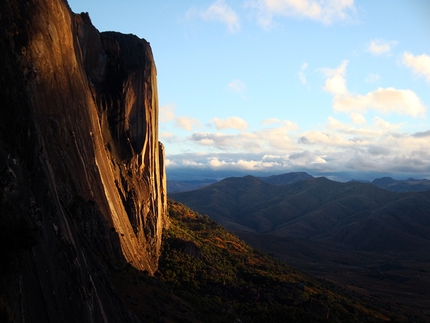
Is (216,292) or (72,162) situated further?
(216,292)

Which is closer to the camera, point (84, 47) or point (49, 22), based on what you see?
point (49, 22)

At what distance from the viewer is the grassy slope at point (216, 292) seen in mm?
32344

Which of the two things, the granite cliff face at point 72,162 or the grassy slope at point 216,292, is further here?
the grassy slope at point 216,292

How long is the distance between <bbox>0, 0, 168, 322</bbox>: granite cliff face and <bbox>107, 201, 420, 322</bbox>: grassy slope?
304 centimetres

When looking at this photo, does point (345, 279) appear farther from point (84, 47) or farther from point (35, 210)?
point (35, 210)

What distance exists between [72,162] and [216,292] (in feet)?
96.8

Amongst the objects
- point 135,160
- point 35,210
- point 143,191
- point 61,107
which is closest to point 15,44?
point 61,107

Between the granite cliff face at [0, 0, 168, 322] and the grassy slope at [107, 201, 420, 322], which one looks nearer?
the granite cliff face at [0, 0, 168, 322]

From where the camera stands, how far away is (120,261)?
108 feet

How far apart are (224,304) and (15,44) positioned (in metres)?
35.3

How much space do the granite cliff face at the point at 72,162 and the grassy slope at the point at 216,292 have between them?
9.97ft

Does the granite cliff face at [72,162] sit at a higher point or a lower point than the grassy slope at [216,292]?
higher

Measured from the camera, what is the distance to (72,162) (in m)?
27.6

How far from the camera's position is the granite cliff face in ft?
45.2
